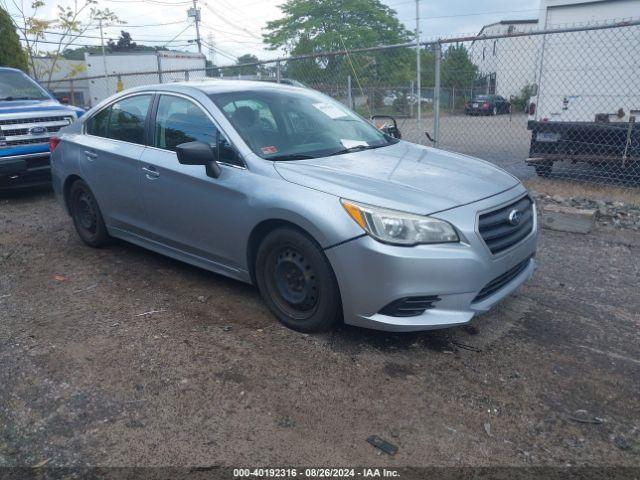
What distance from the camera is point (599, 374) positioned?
10.6 feet

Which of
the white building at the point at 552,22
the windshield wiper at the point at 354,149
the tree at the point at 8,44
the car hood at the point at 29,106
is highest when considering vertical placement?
the tree at the point at 8,44

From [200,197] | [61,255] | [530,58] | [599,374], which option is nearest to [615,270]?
[599,374]

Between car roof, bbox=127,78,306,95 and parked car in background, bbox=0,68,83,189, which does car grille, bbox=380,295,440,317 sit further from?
parked car in background, bbox=0,68,83,189

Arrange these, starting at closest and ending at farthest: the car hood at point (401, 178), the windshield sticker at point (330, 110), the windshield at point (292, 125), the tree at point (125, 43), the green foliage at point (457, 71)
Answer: the car hood at point (401, 178)
the windshield at point (292, 125)
the windshield sticker at point (330, 110)
the green foliage at point (457, 71)
the tree at point (125, 43)

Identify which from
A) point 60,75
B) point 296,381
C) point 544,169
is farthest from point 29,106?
point 60,75

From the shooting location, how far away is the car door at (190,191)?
12.9ft

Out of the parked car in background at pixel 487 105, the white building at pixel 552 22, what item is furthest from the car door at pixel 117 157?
the parked car in background at pixel 487 105

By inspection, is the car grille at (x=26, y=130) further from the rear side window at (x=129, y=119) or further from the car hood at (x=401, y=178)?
the car hood at (x=401, y=178)

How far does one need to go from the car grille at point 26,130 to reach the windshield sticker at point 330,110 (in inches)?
206

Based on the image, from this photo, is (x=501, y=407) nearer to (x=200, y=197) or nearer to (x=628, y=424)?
(x=628, y=424)

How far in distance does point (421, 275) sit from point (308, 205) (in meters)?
0.83

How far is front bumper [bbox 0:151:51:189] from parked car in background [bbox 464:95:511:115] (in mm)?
7165

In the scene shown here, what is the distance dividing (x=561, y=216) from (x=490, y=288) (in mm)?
3338

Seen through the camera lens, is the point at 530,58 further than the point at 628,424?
Yes
